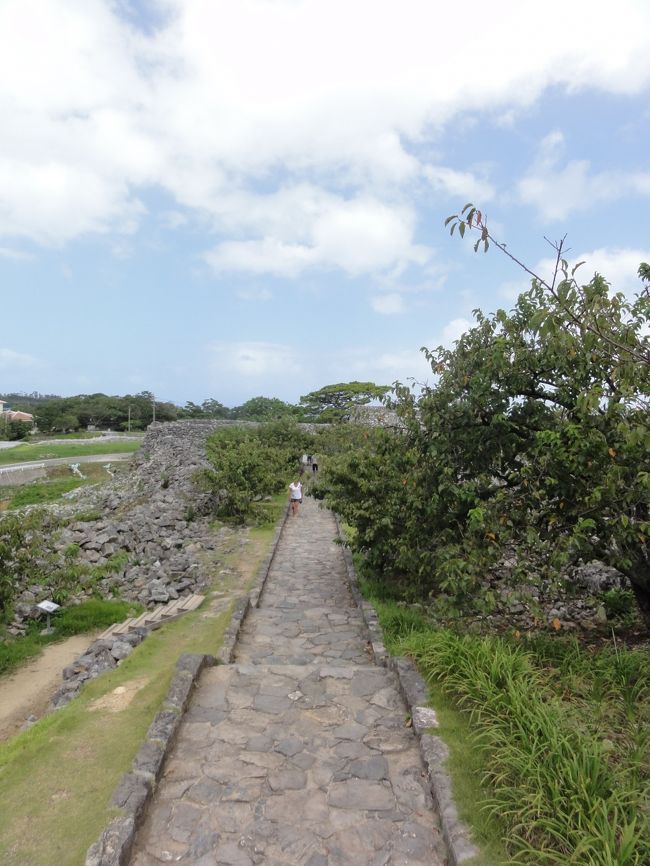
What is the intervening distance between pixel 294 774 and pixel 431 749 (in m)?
1.17

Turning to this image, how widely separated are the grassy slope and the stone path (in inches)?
16.5

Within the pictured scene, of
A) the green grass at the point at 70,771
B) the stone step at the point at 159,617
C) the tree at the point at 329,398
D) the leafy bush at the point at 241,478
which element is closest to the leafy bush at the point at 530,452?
the green grass at the point at 70,771

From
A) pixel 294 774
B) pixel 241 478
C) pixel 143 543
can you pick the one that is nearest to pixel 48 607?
pixel 143 543

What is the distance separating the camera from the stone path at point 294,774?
3.61 m

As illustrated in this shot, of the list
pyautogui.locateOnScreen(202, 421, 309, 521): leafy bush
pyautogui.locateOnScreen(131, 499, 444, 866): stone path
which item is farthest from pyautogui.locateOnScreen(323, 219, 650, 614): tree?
pyautogui.locateOnScreen(202, 421, 309, 521): leafy bush

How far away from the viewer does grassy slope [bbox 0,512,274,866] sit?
3.59 meters

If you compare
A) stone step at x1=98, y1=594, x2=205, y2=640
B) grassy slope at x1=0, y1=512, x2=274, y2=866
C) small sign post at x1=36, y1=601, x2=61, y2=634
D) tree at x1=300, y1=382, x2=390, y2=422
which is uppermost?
tree at x1=300, y1=382, x2=390, y2=422

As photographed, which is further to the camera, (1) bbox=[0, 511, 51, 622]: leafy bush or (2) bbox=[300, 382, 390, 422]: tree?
(2) bbox=[300, 382, 390, 422]: tree

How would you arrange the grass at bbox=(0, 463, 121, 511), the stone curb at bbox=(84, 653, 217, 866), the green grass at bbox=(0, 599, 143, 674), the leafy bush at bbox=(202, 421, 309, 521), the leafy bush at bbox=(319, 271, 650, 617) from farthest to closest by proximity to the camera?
the grass at bbox=(0, 463, 121, 511)
the leafy bush at bbox=(202, 421, 309, 521)
the green grass at bbox=(0, 599, 143, 674)
the leafy bush at bbox=(319, 271, 650, 617)
the stone curb at bbox=(84, 653, 217, 866)

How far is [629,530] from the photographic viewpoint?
16.6ft

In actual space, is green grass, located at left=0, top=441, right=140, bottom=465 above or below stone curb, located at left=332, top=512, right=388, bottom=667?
above

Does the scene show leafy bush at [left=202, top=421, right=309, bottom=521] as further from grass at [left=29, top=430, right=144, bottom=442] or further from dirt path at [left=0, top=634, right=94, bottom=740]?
grass at [left=29, top=430, right=144, bottom=442]

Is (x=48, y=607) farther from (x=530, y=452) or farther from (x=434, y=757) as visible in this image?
(x=530, y=452)

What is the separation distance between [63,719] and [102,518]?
52.6 ft
